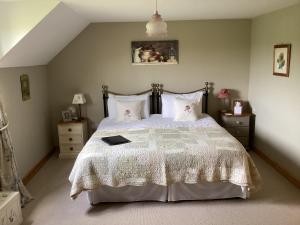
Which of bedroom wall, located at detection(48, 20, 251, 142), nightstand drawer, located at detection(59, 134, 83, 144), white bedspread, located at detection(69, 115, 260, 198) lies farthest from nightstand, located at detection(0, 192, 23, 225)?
bedroom wall, located at detection(48, 20, 251, 142)

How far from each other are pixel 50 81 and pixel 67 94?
1.16 feet

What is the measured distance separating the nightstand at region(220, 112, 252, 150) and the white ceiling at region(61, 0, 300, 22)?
1.57m

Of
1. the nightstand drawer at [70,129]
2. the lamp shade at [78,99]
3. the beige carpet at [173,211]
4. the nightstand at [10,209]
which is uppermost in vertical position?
the lamp shade at [78,99]

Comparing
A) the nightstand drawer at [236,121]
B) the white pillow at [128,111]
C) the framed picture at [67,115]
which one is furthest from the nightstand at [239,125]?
the framed picture at [67,115]

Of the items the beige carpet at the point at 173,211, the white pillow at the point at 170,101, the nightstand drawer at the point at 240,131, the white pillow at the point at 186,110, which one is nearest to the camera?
Result: the beige carpet at the point at 173,211

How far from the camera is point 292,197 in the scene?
3148mm

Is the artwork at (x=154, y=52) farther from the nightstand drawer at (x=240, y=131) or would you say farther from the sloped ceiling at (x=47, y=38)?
the nightstand drawer at (x=240, y=131)

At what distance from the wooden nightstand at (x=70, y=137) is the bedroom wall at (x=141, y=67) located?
0.45 m

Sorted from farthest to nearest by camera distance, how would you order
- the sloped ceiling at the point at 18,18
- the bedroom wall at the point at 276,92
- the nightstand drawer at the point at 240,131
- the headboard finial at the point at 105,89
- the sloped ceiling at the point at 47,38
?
the headboard finial at the point at 105,89, the nightstand drawer at the point at 240,131, the bedroom wall at the point at 276,92, the sloped ceiling at the point at 47,38, the sloped ceiling at the point at 18,18

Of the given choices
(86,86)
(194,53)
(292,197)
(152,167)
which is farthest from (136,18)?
(292,197)

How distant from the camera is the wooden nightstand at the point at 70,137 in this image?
177 inches

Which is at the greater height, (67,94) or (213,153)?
(67,94)

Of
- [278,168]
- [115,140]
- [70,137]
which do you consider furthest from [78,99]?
[278,168]

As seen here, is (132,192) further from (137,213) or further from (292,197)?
(292,197)
